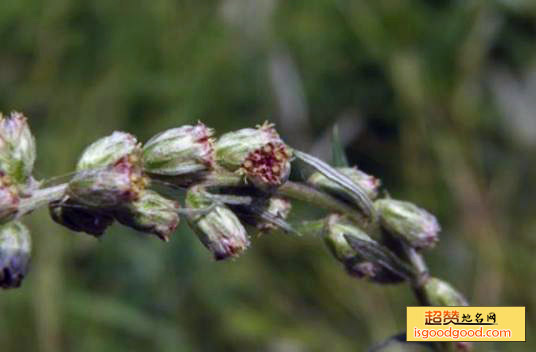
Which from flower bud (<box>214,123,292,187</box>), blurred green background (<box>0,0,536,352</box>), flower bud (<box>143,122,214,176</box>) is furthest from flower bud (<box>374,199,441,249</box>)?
blurred green background (<box>0,0,536,352</box>)

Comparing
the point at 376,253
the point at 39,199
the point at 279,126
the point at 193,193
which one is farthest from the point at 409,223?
the point at 279,126

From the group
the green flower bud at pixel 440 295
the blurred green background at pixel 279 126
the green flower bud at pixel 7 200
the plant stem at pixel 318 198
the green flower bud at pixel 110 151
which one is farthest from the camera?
the blurred green background at pixel 279 126

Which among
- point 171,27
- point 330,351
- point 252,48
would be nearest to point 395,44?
point 252,48

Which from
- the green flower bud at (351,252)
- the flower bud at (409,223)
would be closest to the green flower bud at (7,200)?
the green flower bud at (351,252)

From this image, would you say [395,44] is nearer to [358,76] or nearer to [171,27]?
[358,76]

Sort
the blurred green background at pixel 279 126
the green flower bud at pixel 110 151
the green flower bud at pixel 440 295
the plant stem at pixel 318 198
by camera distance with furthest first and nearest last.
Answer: the blurred green background at pixel 279 126 → the green flower bud at pixel 440 295 → the plant stem at pixel 318 198 → the green flower bud at pixel 110 151

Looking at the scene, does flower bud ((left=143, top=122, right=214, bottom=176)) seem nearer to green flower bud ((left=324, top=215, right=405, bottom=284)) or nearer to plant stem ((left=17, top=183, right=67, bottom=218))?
plant stem ((left=17, top=183, right=67, bottom=218))

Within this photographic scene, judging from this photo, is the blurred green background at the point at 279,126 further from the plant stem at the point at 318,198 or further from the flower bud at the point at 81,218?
the flower bud at the point at 81,218
